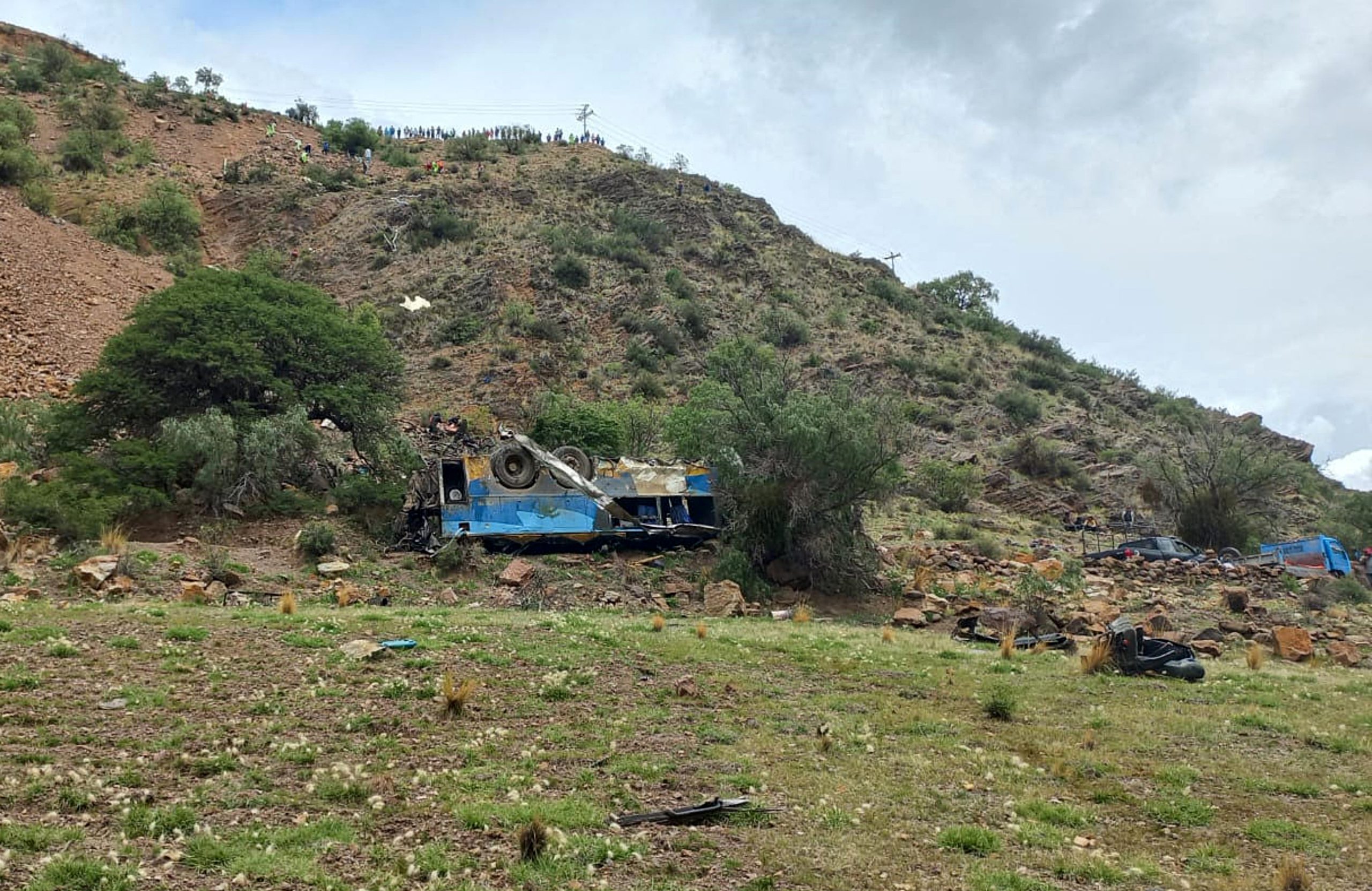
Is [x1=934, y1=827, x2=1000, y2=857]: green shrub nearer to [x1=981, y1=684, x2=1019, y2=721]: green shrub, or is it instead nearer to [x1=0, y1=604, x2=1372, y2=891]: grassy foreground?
[x1=0, y1=604, x2=1372, y2=891]: grassy foreground

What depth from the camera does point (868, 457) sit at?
81.1 ft

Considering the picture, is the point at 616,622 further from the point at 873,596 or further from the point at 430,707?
the point at 873,596

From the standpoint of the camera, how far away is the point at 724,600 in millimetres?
21812

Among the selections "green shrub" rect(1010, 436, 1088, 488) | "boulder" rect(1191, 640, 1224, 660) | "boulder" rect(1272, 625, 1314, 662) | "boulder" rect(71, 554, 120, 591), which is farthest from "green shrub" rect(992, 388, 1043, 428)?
"boulder" rect(71, 554, 120, 591)

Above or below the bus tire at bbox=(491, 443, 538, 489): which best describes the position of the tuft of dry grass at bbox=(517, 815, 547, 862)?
below

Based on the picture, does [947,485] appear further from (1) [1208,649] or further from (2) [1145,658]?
(2) [1145,658]

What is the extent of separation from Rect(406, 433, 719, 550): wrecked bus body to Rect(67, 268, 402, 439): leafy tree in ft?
19.7

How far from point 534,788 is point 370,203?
2624 inches

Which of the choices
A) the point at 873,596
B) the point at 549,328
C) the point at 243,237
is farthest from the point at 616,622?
the point at 243,237

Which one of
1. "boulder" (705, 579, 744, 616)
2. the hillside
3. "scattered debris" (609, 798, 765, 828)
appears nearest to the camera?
"scattered debris" (609, 798, 765, 828)

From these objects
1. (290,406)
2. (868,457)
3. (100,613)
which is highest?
(290,406)

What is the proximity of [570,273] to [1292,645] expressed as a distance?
159 ft

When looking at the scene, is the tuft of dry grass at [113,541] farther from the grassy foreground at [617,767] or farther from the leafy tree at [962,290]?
the leafy tree at [962,290]

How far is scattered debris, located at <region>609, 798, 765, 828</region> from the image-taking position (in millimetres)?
7328
